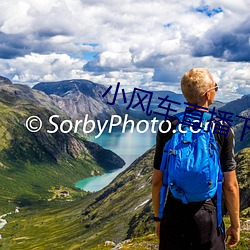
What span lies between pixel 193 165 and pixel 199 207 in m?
1.44

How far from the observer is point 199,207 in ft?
34.4

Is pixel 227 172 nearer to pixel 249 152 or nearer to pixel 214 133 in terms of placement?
pixel 214 133

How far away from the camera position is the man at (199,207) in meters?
10.6

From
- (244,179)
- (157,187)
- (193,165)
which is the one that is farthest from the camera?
(244,179)

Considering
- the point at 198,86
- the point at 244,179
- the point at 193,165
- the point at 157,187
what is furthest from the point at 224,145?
the point at 244,179

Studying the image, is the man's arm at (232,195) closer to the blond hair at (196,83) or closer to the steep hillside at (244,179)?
the blond hair at (196,83)

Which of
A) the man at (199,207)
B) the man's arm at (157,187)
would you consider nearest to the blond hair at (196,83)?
the man at (199,207)

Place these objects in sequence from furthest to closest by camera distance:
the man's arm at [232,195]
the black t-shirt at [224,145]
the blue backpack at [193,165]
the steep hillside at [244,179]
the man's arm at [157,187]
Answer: the steep hillside at [244,179] → the man's arm at [157,187] → the man's arm at [232,195] → the black t-shirt at [224,145] → the blue backpack at [193,165]

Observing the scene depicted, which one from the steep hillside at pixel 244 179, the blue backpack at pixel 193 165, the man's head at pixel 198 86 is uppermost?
the man's head at pixel 198 86

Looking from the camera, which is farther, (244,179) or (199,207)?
(244,179)

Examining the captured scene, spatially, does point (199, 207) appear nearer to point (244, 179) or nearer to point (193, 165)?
point (193, 165)

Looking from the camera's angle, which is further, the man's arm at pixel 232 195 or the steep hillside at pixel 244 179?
the steep hillside at pixel 244 179

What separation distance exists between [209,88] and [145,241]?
24193 mm

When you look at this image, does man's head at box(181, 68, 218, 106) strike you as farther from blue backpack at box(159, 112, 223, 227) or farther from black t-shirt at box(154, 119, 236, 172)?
black t-shirt at box(154, 119, 236, 172)
